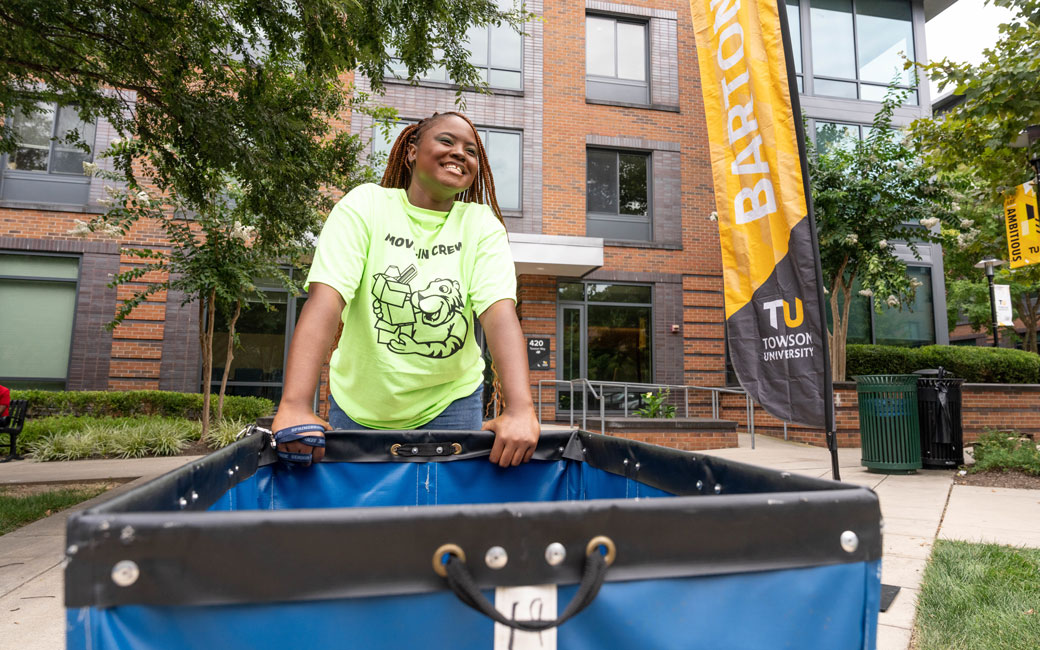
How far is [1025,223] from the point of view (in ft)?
25.4

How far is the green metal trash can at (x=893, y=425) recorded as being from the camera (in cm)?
740

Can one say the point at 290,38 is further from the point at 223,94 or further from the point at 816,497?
the point at 816,497

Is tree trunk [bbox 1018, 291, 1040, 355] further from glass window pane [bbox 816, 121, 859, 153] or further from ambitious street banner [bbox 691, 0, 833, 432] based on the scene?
ambitious street banner [bbox 691, 0, 833, 432]

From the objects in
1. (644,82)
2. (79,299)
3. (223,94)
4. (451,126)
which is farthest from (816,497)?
(644,82)

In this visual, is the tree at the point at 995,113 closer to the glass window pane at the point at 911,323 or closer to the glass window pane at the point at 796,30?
the glass window pane at the point at 911,323

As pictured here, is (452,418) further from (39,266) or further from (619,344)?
(39,266)

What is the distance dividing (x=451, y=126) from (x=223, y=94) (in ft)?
17.2

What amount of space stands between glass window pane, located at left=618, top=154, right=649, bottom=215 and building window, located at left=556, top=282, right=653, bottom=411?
6.48ft

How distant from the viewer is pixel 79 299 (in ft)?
39.6

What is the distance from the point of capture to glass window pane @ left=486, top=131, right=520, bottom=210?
557 inches

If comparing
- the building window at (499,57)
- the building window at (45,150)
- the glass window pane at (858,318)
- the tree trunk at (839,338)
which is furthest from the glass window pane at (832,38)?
the building window at (45,150)

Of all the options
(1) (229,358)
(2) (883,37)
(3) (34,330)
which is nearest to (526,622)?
(1) (229,358)

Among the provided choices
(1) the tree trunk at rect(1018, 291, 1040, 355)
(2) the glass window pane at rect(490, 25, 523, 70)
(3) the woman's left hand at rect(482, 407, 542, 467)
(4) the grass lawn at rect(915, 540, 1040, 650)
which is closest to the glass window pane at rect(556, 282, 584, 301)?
(2) the glass window pane at rect(490, 25, 523, 70)

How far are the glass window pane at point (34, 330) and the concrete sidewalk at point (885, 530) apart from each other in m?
4.20
